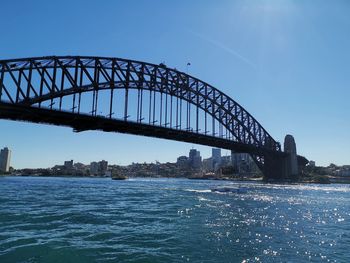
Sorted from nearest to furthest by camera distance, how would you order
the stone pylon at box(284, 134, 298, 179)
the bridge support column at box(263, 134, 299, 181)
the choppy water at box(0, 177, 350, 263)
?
the choppy water at box(0, 177, 350, 263) → the bridge support column at box(263, 134, 299, 181) → the stone pylon at box(284, 134, 298, 179)

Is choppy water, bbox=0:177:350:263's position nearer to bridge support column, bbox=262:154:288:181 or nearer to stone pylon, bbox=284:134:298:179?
bridge support column, bbox=262:154:288:181

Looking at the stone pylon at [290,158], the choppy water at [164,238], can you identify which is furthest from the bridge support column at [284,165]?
the choppy water at [164,238]

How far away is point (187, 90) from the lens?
101 m

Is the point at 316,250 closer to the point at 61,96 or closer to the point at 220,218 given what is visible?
the point at 220,218

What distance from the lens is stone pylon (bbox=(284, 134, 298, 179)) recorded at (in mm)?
134375

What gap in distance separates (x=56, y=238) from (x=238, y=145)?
328ft

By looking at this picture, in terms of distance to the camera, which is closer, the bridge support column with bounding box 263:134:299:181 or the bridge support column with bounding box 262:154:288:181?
the bridge support column with bounding box 263:134:299:181

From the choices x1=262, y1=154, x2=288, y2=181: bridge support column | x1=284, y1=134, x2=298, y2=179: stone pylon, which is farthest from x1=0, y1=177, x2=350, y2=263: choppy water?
x1=284, y1=134, x2=298, y2=179: stone pylon

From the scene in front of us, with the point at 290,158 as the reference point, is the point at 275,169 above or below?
below

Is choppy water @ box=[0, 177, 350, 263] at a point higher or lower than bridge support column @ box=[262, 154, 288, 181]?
lower

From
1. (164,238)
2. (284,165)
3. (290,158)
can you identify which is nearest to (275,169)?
(284,165)

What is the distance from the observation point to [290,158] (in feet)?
440

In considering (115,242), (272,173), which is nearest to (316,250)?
(115,242)

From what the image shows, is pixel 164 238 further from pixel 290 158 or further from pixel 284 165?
pixel 284 165
